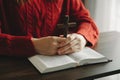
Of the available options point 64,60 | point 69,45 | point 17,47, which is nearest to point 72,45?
point 69,45

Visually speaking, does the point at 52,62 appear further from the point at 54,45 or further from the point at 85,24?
the point at 85,24

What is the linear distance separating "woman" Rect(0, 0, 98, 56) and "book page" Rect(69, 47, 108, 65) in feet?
0.10

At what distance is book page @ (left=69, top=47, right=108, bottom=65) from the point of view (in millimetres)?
1093

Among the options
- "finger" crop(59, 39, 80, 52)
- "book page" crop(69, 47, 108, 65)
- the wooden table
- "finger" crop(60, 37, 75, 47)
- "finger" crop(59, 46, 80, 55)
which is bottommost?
the wooden table

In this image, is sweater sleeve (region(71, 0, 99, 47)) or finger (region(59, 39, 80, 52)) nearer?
finger (region(59, 39, 80, 52))

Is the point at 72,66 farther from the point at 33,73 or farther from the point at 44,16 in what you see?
the point at 44,16

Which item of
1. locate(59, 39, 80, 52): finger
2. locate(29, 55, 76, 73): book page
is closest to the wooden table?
locate(29, 55, 76, 73): book page

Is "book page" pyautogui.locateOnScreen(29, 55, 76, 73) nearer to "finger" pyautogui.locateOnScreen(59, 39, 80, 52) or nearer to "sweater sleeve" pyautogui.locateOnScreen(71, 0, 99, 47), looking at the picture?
"finger" pyautogui.locateOnScreen(59, 39, 80, 52)

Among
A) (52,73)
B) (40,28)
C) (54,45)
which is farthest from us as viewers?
(40,28)

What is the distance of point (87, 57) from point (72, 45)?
10cm

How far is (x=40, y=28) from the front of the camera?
1379 mm

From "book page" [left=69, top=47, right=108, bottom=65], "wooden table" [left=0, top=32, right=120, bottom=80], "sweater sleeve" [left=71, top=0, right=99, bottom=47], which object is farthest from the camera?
"sweater sleeve" [left=71, top=0, right=99, bottom=47]

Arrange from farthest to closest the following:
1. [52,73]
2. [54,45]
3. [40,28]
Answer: [40,28] < [54,45] < [52,73]

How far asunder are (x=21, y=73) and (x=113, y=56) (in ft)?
1.56
